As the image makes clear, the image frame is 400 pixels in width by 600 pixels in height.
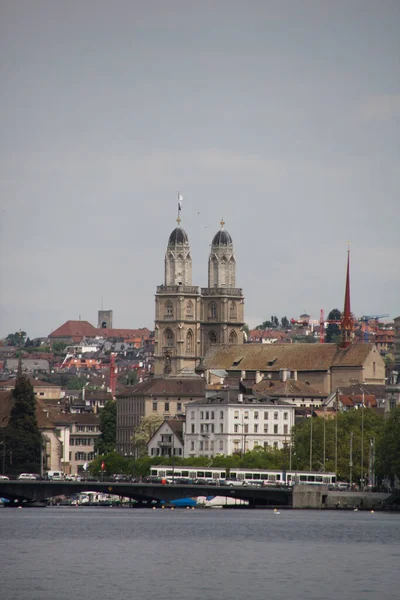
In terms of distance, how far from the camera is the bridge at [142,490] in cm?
16425

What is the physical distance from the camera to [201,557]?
113438 mm

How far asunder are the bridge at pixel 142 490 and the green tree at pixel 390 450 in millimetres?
7295

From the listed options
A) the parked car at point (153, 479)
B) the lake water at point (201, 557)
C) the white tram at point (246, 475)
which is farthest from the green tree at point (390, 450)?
the parked car at point (153, 479)

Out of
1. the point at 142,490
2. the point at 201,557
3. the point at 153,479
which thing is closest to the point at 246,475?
the point at 153,479

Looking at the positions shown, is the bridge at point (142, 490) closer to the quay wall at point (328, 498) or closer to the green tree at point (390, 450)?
the quay wall at point (328, 498)

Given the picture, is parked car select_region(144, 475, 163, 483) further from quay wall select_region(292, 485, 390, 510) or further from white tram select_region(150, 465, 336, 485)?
quay wall select_region(292, 485, 390, 510)

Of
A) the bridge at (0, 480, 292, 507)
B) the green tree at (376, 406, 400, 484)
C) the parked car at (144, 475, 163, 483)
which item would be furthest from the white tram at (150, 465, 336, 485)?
the green tree at (376, 406, 400, 484)

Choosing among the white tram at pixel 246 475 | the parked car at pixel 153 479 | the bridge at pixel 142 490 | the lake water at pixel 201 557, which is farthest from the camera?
the parked car at pixel 153 479

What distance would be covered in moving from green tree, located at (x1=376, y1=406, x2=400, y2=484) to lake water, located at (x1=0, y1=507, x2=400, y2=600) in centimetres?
650

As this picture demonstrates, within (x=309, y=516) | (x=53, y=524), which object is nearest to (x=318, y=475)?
(x=309, y=516)

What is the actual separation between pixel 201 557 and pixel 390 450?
52.4 metres

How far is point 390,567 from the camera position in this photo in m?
→ 108

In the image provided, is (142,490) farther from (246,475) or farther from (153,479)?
(246,475)

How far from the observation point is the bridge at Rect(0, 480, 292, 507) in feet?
539
